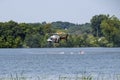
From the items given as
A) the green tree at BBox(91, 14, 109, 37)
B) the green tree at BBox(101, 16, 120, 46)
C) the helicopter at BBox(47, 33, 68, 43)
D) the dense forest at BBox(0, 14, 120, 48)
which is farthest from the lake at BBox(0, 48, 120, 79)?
the green tree at BBox(91, 14, 109, 37)

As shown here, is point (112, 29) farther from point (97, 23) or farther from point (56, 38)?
point (97, 23)

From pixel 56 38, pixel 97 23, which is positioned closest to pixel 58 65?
pixel 56 38

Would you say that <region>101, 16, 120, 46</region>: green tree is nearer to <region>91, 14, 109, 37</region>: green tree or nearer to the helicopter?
<region>91, 14, 109, 37</region>: green tree

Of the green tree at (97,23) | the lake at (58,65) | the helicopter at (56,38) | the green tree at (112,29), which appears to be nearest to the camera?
the lake at (58,65)

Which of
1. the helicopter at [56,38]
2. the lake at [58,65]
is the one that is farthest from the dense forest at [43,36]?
the lake at [58,65]

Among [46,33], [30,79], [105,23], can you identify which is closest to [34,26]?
[46,33]

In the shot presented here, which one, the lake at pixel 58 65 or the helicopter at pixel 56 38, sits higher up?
the helicopter at pixel 56 38

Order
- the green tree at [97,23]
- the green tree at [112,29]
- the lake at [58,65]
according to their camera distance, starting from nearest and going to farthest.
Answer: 1. the lake at [58,65]
2. the green tree at [112,29]
3. the green tree at [97,23]

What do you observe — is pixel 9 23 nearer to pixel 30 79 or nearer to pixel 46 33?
pixel 46 33

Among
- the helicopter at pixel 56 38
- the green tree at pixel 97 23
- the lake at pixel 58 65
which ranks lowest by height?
the lake at pixel 58 65

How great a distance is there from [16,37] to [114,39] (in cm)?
2469

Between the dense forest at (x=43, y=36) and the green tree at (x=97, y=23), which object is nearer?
the dense forest at (x=43, y=36)

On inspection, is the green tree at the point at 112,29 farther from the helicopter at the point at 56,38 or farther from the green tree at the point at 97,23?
the helicopter at the point at 56,38

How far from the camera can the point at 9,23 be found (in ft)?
488
